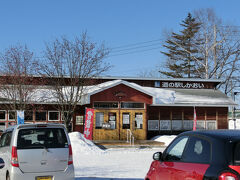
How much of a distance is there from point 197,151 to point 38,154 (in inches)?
176

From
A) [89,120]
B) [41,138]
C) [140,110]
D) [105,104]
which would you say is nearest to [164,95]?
[140,110]

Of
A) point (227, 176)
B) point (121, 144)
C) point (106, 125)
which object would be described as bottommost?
point (121, 144)

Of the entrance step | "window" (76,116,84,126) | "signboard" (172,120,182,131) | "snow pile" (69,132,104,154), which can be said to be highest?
"window" (76,116,84,126)

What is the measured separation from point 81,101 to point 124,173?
536 inches

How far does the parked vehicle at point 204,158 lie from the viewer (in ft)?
14.3

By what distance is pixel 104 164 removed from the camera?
1421 centimetres

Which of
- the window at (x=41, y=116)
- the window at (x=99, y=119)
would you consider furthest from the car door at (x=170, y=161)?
the window at (x=41, y=116)

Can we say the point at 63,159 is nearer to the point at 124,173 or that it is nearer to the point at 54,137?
the point at 54,137

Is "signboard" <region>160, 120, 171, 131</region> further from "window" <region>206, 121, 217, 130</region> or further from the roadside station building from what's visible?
"window" <region>206, 121, 217, 130</region>

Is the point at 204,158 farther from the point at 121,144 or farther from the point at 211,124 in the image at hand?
the point at 211,124

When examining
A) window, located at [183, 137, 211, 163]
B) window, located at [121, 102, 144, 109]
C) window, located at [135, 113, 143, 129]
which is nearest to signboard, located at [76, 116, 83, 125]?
window, located at [121, 102, 144, 109]

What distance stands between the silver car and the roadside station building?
47.6 feet

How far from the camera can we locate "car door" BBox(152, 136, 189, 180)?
5676mm

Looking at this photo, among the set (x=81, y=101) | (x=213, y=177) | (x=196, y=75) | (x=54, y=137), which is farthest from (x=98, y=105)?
(x=196, y=75)
